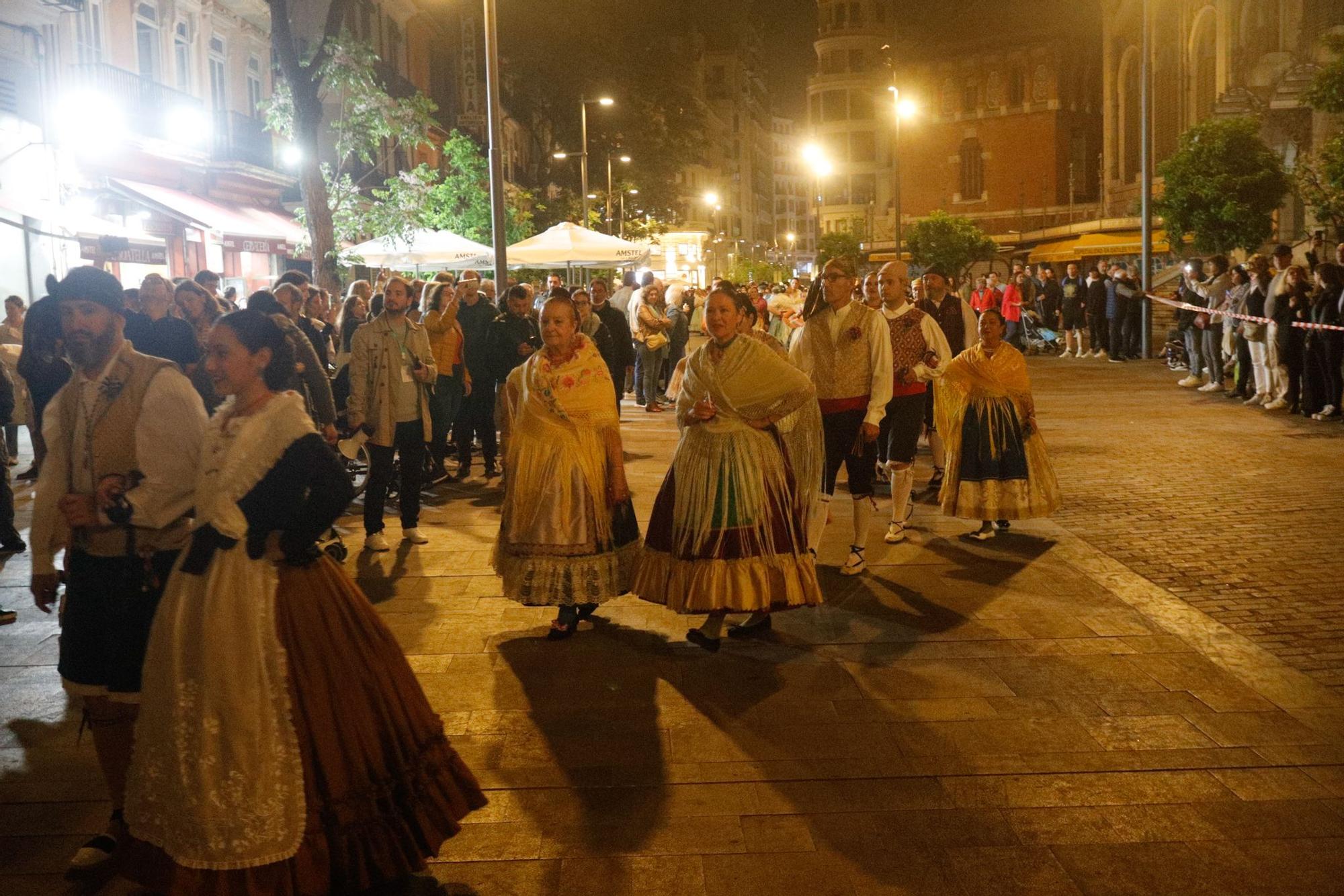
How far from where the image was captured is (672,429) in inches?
685

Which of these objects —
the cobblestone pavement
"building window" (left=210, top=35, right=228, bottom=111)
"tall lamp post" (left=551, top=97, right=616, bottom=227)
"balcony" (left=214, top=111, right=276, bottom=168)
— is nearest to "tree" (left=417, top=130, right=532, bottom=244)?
"balcony" (left=214, top=111, right=276, bottom=168)

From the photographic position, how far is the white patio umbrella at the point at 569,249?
19.9 metres

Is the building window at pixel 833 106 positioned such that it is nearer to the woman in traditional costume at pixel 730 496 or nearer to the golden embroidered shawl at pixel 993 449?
the golden embroidered shawl at pixel 993 449

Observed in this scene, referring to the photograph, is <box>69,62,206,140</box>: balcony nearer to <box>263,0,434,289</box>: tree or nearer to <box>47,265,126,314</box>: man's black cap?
<box>263,0,434,289</box>: tree

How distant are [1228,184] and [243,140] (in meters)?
20.4

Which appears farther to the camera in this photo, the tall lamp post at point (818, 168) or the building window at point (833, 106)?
the building window at point (833, 106)

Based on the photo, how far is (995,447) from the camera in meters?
9.43

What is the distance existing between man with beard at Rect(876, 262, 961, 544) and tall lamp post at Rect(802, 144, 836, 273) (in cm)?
4769

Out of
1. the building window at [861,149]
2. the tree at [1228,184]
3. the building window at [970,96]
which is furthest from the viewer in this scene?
the building window at [861,149]

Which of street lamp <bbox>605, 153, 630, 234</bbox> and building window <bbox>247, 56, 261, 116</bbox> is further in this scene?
street lamp <bbox>605, 153, 630, 234</bbox>

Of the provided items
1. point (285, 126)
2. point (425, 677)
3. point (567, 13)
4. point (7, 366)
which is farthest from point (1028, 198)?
point (425, 677)

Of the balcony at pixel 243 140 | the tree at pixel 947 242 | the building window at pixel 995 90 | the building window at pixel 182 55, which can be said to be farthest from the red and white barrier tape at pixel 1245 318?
the building window at pixel 995 90

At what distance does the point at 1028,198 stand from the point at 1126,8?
1427 cm

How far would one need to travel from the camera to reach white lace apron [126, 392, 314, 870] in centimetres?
364
